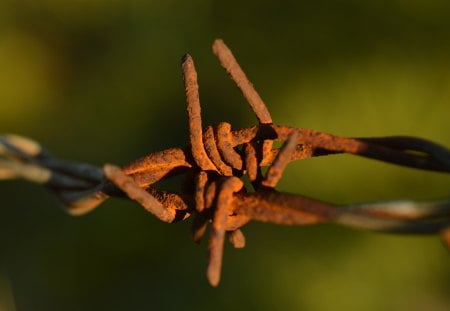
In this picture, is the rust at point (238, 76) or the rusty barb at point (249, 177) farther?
the rust at point (238, 76)

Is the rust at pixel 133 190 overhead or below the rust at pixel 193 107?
below

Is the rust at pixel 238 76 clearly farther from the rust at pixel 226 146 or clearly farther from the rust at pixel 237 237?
the rust at pixel 237 237

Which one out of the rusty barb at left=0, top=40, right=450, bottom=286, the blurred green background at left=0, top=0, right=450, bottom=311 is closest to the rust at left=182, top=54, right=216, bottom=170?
the rusty barb at left=0, top=40, right=450, bottom=286

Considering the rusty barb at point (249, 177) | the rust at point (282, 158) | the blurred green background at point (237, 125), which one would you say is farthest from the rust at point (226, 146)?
the blurred green background at point (237, 125)

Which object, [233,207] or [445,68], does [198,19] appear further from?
[233,207]

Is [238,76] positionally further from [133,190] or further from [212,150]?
[133,190]

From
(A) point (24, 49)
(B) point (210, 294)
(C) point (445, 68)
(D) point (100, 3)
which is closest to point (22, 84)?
(A) point (24, 49)

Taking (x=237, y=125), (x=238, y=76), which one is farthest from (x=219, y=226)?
(x=237, y=125)
